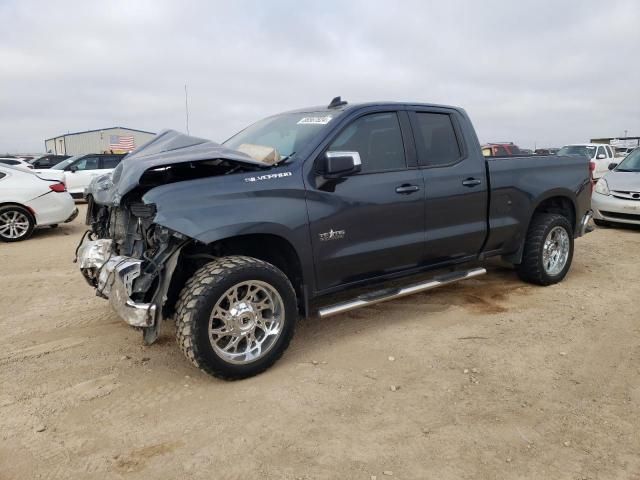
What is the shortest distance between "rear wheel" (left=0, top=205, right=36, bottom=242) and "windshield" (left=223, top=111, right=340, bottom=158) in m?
5.88

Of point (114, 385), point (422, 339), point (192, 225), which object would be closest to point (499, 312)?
point (422, 339)

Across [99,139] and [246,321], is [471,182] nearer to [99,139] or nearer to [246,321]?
[246,321]

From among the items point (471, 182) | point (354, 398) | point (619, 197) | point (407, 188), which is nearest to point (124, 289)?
point (354, 398)

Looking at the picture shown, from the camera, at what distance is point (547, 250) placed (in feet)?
18.2

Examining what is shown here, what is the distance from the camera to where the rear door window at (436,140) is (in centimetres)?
450

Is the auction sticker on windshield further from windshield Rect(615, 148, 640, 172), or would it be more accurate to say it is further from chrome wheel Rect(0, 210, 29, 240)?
windshield Rect(615, 148, 640, 172)

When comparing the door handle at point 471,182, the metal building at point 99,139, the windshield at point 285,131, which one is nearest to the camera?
the windshield at point 285,131

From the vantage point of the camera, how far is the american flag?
39.8 metres

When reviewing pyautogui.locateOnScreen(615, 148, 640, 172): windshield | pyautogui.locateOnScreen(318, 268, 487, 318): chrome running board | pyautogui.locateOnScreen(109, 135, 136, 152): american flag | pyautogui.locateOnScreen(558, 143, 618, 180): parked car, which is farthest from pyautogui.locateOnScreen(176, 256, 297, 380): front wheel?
pyautogui.locateOnScreen(109, 135, 136, 152): american flag

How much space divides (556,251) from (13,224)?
28.0ft

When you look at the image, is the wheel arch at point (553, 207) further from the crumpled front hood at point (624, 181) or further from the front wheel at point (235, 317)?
the crumpled front hood at point (624, 181)

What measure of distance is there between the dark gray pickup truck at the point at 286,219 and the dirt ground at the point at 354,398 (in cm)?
37

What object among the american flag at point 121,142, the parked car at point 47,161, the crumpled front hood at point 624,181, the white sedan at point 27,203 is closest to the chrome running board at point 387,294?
the crumpled front hood at point 624,181

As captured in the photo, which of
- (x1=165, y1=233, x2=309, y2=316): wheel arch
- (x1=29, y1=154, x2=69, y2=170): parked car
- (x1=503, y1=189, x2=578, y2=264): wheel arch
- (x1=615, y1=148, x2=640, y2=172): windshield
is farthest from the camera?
(x1=29, y1=154, x2=69, y2=170): parked car
